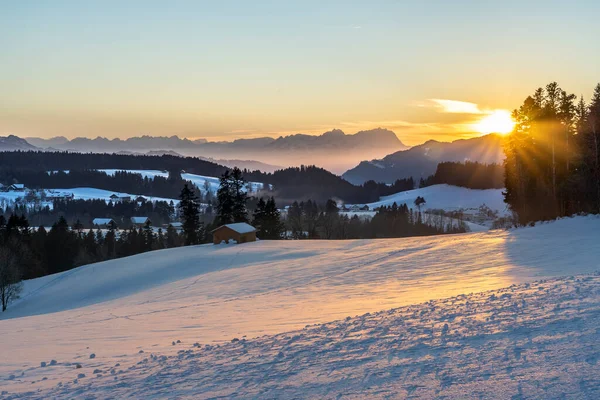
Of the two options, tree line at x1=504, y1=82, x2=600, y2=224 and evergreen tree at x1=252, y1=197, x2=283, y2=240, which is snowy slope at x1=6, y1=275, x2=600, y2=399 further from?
evergreen tree at x1=252, y1=197, x2=283, y2=240

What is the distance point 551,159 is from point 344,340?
50211mm

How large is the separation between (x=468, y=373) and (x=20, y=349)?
43.7 feet

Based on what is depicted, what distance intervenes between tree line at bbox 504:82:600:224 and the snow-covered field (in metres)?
20.6

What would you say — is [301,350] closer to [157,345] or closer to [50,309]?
[157,345]

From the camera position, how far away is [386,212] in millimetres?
134250

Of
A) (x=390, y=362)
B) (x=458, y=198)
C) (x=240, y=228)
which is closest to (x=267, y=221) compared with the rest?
(x=240, y=228)

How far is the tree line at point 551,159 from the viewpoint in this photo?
45.7 m

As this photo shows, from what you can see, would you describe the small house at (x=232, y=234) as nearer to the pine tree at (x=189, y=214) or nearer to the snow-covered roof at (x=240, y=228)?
the snow-covered roof at (x=240, y=228)

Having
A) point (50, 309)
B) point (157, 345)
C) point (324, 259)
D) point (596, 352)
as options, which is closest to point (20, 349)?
point (157, 345)

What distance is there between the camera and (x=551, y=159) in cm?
5194

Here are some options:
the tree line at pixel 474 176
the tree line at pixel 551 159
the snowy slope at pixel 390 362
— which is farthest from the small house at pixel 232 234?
the tree line at pixel 474 176

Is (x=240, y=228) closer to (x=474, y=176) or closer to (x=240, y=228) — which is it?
(x=240, y=228)

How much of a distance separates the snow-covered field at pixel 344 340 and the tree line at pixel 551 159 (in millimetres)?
20623

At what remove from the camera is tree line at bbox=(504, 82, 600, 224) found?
45.7 meters
